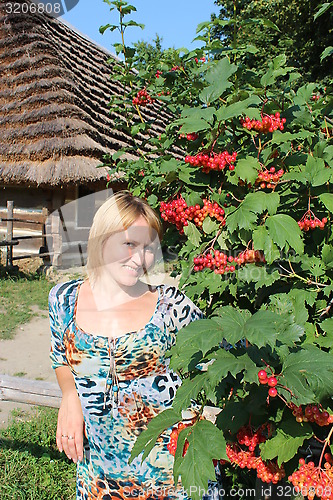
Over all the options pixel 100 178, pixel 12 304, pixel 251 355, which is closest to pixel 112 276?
pixel 251 355

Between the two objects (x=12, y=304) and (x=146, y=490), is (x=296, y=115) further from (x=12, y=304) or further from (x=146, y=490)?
(x=12, y=304)

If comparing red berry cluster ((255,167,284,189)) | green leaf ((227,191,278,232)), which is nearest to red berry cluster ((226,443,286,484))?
green leaf ((227,191,278,232))

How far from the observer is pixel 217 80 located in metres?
1.58

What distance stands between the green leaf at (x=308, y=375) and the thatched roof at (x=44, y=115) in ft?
24.1

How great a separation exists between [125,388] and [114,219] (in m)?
0.63

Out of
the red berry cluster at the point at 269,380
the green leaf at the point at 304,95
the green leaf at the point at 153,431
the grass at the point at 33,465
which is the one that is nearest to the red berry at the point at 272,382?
the red berry cluster at the point at 269,380

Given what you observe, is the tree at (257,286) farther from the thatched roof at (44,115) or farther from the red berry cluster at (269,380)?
the thatched roof at (44,115)

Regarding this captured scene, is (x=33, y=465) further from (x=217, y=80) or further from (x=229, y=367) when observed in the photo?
(x=217, y=80)

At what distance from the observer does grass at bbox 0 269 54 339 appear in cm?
627

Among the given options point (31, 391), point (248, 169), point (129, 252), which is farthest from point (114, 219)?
point (31, 391)

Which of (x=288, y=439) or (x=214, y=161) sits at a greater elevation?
(x=214, y=161)

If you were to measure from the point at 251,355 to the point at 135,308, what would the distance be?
0.64m

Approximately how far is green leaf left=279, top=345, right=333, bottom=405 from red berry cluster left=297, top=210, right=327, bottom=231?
48 cm

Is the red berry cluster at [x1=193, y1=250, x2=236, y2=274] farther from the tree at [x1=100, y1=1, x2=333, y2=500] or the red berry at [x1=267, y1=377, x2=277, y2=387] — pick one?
the red berry at [x1=267, y1=377, x2=277, y2=387]
